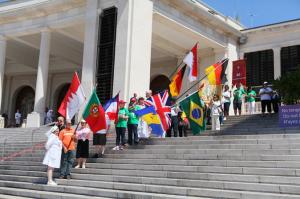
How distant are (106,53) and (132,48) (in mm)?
1749

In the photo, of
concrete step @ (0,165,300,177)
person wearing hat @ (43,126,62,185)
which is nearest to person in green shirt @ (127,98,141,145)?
concrete step @ (0,165,300,177)

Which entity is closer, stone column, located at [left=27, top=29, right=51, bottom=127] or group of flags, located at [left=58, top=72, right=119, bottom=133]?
group of flags, located at [left=58, top=72, right=119, bottom=133]

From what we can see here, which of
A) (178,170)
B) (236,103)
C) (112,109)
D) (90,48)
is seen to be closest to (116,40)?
(90,48)

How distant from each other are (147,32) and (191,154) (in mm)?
9778

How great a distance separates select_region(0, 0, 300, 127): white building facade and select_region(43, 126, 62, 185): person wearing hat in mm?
7486

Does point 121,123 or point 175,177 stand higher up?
point 121,123

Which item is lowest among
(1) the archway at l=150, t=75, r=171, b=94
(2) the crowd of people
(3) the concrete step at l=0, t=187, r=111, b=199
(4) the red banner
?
(3) the concrete step at l=0, t=187, r=111, b=199

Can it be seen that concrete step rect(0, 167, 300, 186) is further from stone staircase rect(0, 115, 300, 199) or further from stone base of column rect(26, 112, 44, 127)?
stone base of column rect(26, 112, 44, 127)

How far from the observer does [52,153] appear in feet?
30.3

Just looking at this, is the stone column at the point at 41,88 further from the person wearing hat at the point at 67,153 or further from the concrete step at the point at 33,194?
the person wearing hat at the point at 67,153

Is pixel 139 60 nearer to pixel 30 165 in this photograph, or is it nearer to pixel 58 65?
pixel 30 165

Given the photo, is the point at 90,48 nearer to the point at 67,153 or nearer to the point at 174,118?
the point at 174,118

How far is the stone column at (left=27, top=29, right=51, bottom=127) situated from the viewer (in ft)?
67.5

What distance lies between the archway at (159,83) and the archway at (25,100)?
10.6m
